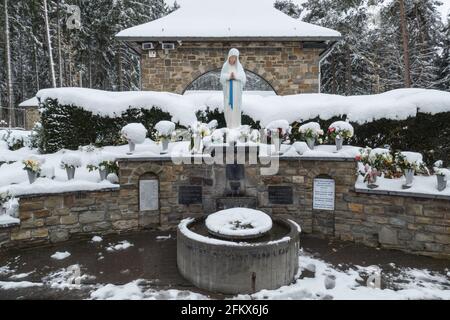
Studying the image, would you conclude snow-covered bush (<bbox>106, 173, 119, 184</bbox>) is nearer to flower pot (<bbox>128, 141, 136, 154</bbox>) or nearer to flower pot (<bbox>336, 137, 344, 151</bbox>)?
flower pot (<bbox>128, 141, 136, 154</bbox>)

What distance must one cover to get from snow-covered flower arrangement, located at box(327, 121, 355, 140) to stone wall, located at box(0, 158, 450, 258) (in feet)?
2.33

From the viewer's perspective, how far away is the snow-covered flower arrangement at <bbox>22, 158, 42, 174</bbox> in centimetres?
577

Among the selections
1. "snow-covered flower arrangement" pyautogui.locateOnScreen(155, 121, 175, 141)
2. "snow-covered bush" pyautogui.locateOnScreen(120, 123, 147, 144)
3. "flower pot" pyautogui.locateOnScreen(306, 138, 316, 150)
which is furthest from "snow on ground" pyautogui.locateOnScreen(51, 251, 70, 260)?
"flower pot" pyautogui.locateOnScreen(306, 138, 316, 150)

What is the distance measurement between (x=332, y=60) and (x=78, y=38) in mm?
18756

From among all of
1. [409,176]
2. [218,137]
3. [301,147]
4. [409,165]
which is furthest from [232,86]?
[409,176]

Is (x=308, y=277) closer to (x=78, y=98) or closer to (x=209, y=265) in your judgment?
(x=209, y=265)

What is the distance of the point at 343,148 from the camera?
684 centimetres

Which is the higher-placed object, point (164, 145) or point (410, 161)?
point (164, 145)

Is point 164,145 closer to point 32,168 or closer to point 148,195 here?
point 148,195

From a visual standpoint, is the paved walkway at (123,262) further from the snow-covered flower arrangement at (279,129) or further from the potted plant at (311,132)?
the snow-covered flower arrangement at (279,129)

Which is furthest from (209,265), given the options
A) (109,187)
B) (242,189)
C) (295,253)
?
(109,187)

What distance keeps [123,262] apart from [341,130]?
4830mm

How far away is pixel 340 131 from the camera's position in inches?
261

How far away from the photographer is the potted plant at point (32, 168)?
5770 mm
